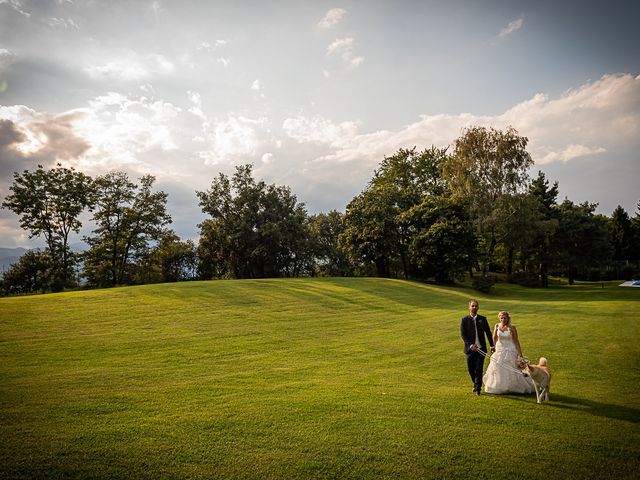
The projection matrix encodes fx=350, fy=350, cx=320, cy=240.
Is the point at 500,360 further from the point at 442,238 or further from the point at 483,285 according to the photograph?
the point at 483,285

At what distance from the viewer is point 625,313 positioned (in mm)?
24578

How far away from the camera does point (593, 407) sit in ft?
29.4

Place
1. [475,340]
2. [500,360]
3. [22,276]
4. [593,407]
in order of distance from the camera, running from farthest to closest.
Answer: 1. [22,276]
2. [475,340]
3. [500,360]
4. [593,407]

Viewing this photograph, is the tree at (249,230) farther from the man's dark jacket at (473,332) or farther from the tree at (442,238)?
the man's dark jacket at (473,332)

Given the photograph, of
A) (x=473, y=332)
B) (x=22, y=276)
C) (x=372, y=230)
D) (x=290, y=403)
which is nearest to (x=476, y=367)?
(x=473, y=332)

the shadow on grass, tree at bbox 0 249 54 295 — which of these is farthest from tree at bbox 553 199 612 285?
tree at bbox 0 249 54 295

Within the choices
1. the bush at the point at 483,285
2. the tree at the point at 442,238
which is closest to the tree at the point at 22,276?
the tree at the point at 442,238

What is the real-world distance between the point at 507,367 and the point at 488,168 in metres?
43.5

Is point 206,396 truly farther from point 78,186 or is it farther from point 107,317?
point 78,186

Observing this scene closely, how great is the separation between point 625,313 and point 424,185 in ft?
143

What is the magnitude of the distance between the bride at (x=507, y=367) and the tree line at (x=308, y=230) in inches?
1476

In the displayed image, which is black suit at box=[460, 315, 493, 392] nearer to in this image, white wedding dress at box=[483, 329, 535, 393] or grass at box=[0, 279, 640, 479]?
white wedding dress at box=[483, 329, 535, 393]

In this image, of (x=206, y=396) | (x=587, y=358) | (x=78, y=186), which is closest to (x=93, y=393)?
(x=206, y=396)

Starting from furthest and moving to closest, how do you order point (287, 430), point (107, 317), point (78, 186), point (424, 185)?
point (424, 185) < point (78, 186) < point (107, 317) < point (287, 430)
